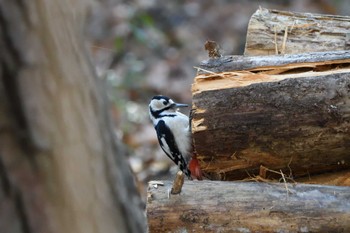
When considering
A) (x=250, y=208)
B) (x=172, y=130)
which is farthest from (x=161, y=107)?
(x=250, y=208)

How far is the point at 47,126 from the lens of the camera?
5.48ft

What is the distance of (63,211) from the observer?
5.79ft

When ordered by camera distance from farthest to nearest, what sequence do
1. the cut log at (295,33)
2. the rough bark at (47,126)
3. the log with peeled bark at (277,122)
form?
the cut log at (295,33) < the log with peeled bark at (277,122) < the rough bark at (47,126)

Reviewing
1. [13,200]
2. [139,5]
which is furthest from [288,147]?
[139,5]

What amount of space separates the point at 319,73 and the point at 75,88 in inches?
49.0

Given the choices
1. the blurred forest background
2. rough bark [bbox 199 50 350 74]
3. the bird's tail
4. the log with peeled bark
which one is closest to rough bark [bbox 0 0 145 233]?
the log with peeled bark

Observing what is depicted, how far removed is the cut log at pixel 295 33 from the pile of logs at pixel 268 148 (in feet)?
1.23

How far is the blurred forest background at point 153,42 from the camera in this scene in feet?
22.2

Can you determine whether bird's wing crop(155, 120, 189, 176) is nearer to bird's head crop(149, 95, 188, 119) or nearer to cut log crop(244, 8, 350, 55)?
bird's head crop(149, 95, 188, 119)

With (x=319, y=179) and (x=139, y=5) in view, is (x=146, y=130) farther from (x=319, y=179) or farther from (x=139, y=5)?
(x=319, y=179)

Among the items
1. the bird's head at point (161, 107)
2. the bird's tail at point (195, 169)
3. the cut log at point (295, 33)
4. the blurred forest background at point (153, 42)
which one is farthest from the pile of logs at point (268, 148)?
the blurred forest background at point (153, 42)

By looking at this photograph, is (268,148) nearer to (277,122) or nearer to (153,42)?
(277,122)

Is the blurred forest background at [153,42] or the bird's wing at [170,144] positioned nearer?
the bird's wing at [170,144]

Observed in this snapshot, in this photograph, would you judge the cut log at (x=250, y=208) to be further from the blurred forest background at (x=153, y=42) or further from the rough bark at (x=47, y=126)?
the blurred forest background at (x=153, y=42)
